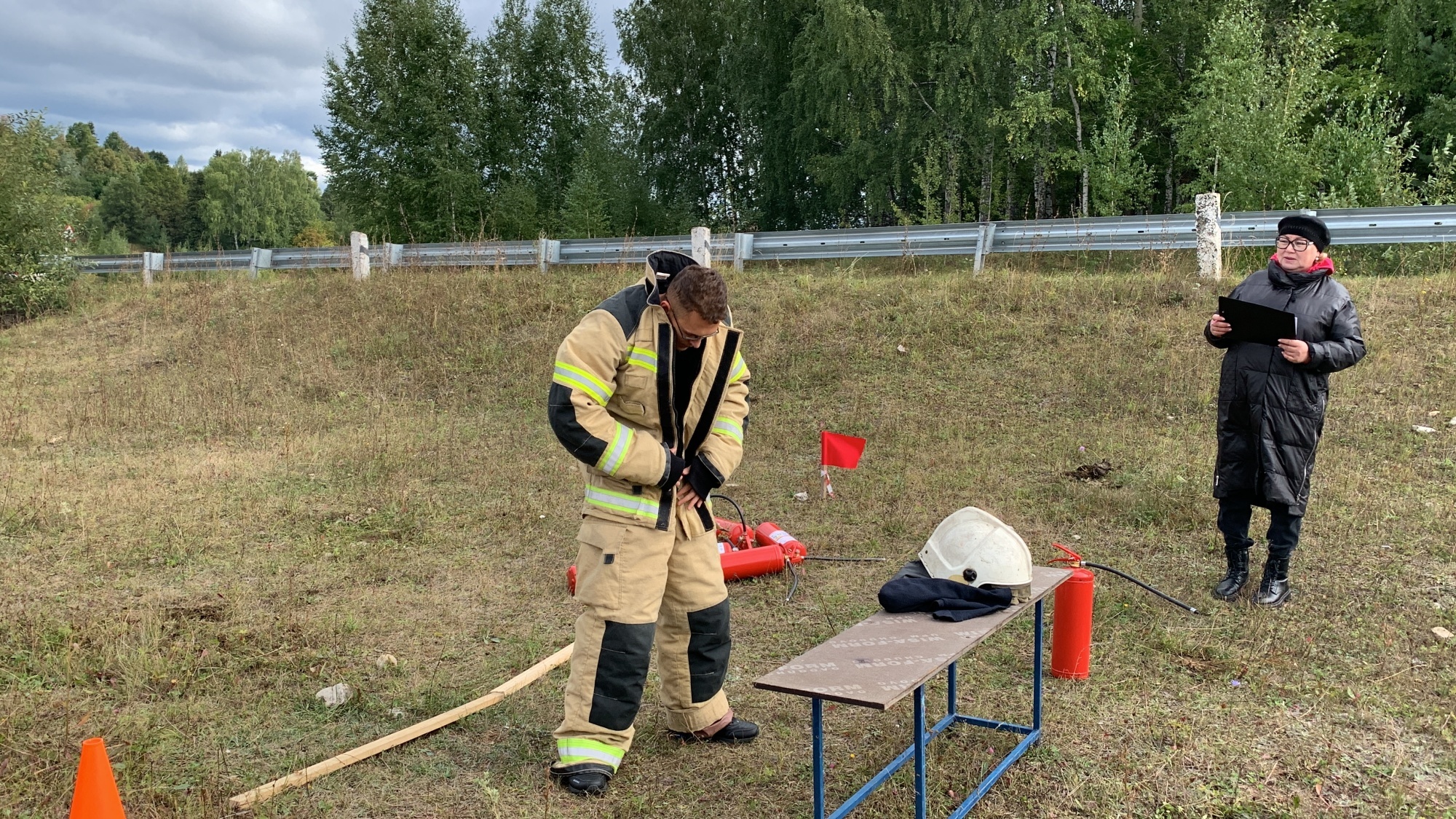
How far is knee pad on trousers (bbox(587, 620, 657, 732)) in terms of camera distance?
3557mm

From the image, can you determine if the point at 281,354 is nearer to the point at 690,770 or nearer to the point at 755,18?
the point at 690,770

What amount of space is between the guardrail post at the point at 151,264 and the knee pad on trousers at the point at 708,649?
18105mm

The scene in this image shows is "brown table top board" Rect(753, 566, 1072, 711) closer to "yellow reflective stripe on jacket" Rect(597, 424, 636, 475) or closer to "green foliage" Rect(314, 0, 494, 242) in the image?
"yellow reflective stripe on jacket" Rect(597, 424, 636, 475)

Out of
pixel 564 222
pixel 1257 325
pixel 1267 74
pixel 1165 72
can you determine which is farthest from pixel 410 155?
pixel 1257 325

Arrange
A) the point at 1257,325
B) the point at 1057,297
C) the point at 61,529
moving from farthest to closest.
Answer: the point at 1057,297, the point at 61,529, the point at 1257,325

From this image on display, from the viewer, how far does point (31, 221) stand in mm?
16438

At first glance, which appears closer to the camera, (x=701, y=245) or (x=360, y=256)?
(x=701, y=245)

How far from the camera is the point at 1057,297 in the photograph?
10.6 m

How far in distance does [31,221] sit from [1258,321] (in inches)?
744

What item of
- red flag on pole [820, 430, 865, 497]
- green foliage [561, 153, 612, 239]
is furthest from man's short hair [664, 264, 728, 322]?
green foliage [561, 153, 612, 239]

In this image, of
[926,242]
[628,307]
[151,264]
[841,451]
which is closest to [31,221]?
[151,264]

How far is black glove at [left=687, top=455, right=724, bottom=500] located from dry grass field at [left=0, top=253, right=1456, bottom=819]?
3.71ft

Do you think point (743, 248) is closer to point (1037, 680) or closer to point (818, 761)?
point (1037, 680)

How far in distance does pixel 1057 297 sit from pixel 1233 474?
5.69 meters
